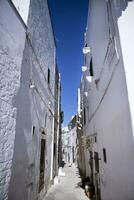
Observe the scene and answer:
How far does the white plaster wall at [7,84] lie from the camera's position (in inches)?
116

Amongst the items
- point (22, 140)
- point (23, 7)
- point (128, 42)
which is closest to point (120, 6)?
point (128, 42)

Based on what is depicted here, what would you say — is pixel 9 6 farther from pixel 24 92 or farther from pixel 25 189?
pixel 25 189

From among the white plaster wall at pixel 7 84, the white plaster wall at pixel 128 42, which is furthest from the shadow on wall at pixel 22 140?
the white plaster wall at pixel 128 42

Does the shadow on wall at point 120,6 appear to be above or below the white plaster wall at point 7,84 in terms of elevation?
above

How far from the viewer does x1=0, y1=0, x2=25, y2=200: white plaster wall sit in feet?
9.70

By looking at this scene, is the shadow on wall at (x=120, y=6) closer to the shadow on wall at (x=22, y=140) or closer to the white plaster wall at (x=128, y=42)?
the white plaster wall at (x=128, y=42)

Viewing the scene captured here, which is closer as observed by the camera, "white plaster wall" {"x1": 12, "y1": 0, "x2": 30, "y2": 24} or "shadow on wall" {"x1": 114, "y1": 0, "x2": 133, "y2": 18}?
"shadow on wall" {"x1": 114, "y1": 0, "x2": 133, "y2": 18}

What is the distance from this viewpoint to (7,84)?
10.8 feet

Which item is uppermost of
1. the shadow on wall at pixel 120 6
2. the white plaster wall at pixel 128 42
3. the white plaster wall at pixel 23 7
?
the white plaster wall at pixel 23 7

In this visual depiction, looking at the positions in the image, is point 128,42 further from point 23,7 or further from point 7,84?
point 23,7

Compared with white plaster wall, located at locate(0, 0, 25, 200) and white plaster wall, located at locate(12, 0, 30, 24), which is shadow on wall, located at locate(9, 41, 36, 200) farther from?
white plaster wall, located at locate(12, 0, 30, 24)

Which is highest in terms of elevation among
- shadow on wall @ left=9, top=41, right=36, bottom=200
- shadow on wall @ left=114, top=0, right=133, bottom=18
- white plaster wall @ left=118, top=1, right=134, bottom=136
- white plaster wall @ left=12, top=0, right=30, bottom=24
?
white plaster wall @ left=12, top=0, right=30, bottom=24

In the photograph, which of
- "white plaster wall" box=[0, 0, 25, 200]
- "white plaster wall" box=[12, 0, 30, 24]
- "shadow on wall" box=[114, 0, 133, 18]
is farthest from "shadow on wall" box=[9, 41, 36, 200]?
"shadow on wall" box=[114, 0, 133, 18]

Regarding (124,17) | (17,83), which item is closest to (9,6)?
(17,83)
